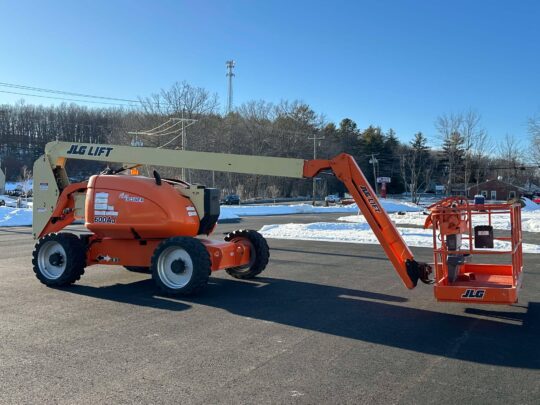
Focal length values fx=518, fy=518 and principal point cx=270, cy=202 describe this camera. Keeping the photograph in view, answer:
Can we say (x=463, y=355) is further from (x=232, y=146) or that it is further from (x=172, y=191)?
(x=232, y=146)

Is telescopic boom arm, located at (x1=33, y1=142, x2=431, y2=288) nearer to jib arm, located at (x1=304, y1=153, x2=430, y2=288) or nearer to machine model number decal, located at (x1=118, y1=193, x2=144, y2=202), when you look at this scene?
jib arm, located at (x1=304, y1=153, x2=430, y2=288)

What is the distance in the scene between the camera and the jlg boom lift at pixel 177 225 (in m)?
7.94

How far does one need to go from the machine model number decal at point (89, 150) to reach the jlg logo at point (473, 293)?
7.09 m

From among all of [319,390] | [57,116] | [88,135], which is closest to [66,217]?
[319,390]

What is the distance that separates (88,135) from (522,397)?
341 ft

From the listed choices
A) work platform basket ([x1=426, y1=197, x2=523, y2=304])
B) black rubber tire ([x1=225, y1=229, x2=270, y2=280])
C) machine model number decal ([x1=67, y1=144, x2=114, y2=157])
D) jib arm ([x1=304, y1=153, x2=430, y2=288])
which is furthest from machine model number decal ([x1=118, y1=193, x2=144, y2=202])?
work platform basket ([x1=426, y1=197, x2=523, y2=304])

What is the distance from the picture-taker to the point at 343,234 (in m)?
20.3

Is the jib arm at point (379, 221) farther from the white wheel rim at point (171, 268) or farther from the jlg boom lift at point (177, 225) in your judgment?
the white wheel rim at point (171, 268)

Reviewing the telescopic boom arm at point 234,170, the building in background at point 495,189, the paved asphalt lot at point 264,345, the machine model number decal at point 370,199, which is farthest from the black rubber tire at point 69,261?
the building in background at point 495,189

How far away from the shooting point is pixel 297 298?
346 inches

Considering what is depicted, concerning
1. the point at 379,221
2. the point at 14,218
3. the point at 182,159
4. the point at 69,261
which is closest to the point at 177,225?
the point at 182,159

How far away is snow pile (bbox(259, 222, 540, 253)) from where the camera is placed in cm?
1777

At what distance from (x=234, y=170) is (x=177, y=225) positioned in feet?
4.69

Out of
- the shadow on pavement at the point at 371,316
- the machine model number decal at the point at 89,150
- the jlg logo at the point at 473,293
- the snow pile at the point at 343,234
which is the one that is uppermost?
the machine model number decal at the point at 89,150
